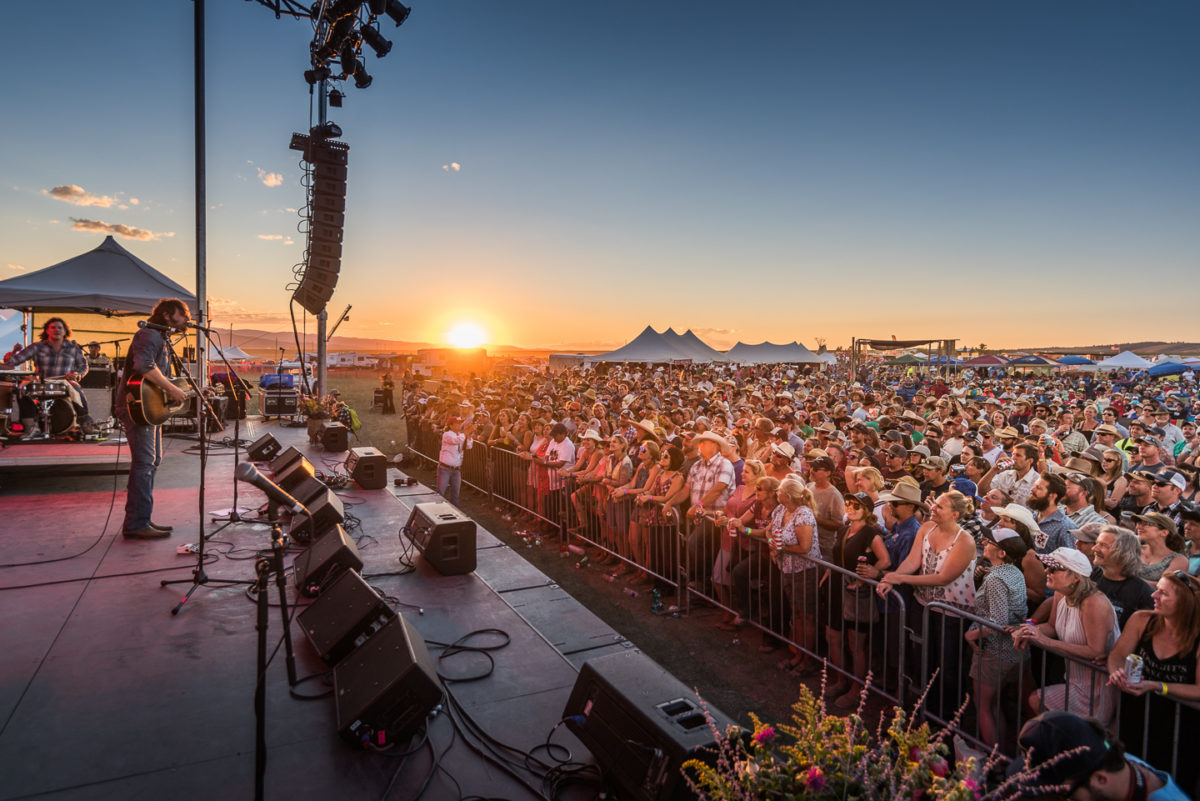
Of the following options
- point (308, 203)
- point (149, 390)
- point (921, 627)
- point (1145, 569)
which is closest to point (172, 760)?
point (149, 390)

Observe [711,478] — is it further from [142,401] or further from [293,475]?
[142,401]

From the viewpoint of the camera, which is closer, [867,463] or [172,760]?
[172,760]

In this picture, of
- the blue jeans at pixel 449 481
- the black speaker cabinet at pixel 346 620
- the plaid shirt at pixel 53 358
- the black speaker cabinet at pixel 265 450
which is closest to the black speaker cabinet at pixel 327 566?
the black speaker cabinet at pixel 346 620

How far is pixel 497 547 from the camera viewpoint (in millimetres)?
7094

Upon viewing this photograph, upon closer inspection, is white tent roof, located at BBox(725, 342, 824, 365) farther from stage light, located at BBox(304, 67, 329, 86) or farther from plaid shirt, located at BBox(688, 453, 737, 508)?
plaid shirt, located at BBox(688, 453, 737, 508)

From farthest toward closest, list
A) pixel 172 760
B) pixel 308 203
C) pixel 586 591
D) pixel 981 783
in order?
1. pixel 308 203
2. pixel 586 591
3. pixel 172 760
4. pixel 981 783

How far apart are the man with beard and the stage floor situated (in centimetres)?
385

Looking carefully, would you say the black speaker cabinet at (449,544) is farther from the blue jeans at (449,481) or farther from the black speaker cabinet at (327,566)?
the blue jeans at (449,481)

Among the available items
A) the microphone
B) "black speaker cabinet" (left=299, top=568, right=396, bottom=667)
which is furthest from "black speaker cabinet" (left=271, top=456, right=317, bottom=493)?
the microphone

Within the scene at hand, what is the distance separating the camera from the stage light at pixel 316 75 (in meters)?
13.0

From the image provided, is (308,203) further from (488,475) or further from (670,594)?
(670,594)

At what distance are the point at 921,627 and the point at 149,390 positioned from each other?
7.02 meters

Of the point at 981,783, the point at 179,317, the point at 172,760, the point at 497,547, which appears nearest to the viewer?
the point at 981,783

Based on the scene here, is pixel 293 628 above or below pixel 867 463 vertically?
below
